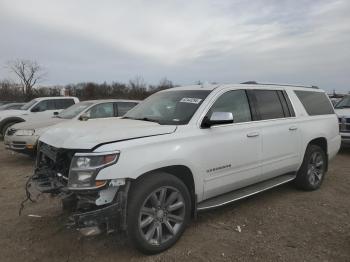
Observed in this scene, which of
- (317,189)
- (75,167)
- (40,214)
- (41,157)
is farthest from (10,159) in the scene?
(317,189)

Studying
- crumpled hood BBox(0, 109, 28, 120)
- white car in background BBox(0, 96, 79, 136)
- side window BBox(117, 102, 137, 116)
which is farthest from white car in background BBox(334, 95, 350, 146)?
crumpled hood BBox(0, 109, 28, 120)

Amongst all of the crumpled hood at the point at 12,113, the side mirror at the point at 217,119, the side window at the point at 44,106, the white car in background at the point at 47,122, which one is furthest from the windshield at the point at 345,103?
the crumpled hood at the point at 12,113

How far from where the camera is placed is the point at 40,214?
471 cm

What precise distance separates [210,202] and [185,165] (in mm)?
697

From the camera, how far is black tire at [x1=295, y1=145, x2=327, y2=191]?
554cm

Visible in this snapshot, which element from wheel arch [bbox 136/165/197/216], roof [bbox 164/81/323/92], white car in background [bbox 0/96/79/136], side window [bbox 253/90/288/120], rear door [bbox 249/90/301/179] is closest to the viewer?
wheel arch [bbox 136/165/197/216]

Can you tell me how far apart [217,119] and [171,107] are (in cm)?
77

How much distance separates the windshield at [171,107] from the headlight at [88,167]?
102cm

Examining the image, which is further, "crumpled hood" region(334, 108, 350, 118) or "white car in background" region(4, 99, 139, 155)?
"crumpled hood" region(334, 108, 350, 118)

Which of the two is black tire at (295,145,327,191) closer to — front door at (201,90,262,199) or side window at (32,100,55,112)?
front door at (201,90,262,199)

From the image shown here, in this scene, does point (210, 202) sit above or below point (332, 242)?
above

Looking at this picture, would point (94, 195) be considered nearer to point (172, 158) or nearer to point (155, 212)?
point (155, 212)

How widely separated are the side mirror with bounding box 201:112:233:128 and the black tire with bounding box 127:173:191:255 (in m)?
0.78

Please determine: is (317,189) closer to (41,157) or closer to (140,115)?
(140,115)
